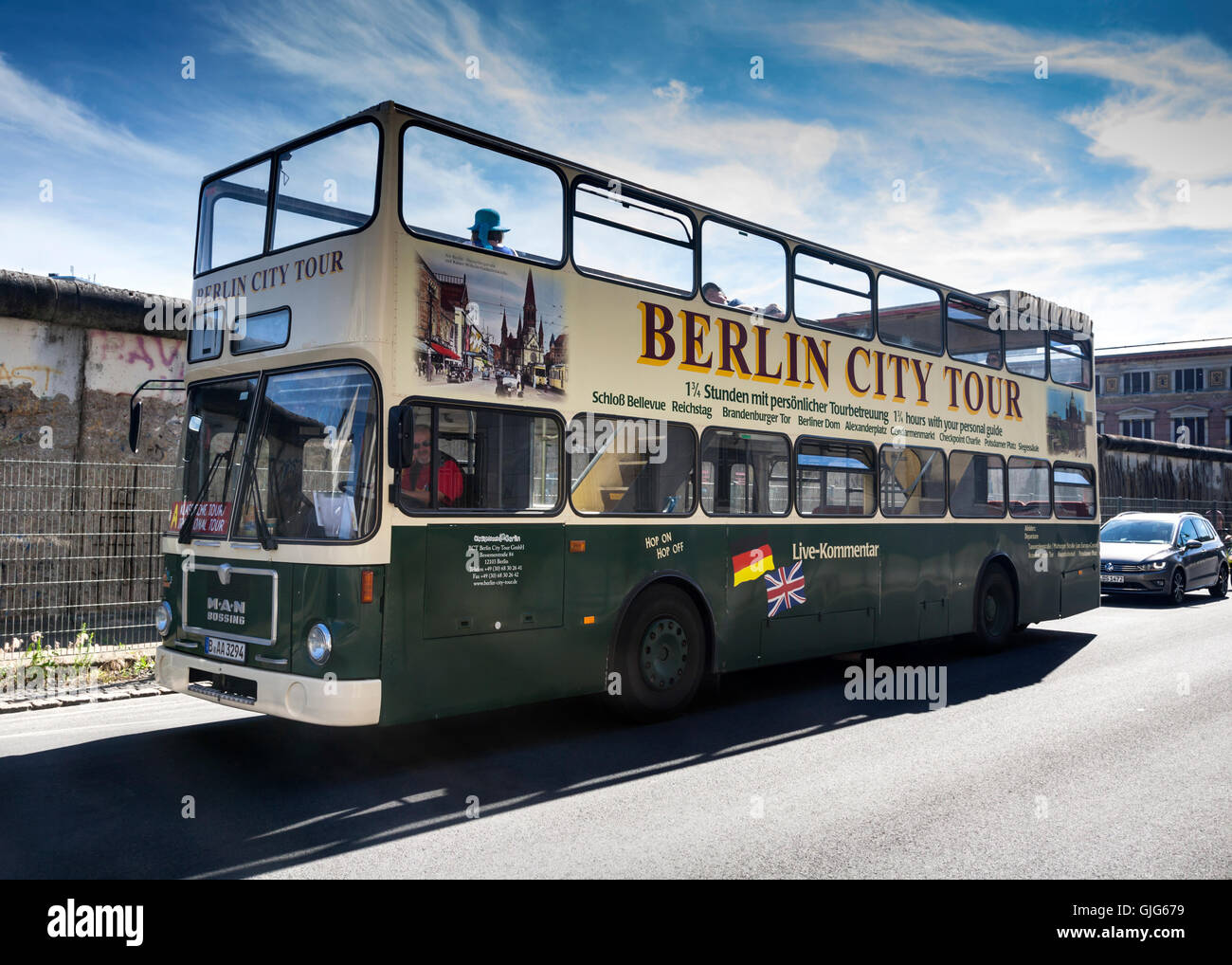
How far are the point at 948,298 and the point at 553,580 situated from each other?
6.54m

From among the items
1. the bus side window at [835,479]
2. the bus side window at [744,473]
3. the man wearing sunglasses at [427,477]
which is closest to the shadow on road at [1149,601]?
the bus side window at [835,479]

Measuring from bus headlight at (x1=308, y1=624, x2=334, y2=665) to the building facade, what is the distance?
74635 millimetres

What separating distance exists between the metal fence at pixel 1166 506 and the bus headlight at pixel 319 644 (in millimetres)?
19180

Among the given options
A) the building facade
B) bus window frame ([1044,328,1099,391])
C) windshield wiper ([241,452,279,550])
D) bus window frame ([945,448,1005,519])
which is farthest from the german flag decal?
the building facade

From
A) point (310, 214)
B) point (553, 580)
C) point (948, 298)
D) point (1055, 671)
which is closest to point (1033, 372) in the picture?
point (948, 298)

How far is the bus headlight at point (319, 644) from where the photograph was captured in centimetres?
585

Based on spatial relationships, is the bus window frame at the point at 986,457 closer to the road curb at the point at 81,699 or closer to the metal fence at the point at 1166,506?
the road curb at the point at 81,699

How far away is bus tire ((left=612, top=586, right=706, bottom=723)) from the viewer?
7.54 m

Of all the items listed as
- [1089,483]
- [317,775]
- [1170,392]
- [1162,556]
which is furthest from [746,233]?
[1170,392]

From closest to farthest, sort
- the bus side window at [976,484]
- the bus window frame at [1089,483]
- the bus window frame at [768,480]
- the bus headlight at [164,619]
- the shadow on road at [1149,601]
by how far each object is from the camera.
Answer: the bus headlight at [164,619]
the bus window frame at [768,480]
the bus side window at [976,484]
the bus window frame at [1089,483]
the shadow on road at [1149,601]

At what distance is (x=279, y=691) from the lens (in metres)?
6.04
